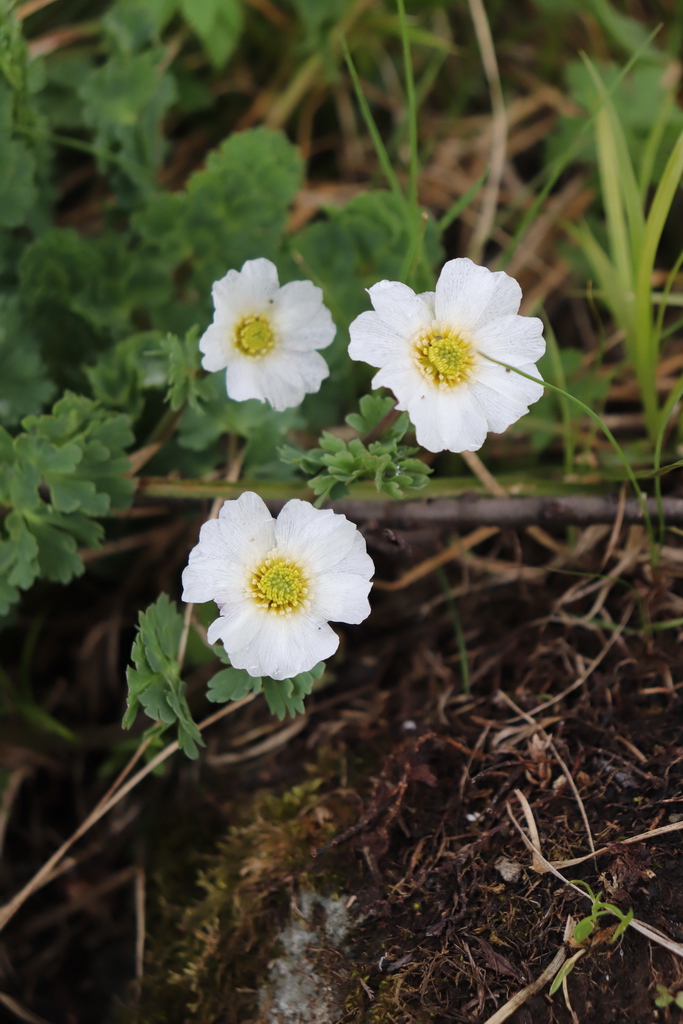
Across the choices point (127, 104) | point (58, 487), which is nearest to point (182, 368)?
point (58, 487)

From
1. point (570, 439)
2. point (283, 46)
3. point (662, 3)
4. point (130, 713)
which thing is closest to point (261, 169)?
point (283, 46)

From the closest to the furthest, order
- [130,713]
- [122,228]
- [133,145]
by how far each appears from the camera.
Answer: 1. [130,713]
2. [133,145]
3. [122,228]

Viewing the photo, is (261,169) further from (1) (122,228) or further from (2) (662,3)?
(2) (662,3)

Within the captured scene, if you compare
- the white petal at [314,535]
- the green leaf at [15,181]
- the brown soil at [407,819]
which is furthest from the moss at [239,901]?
the green leaf at [15,181]

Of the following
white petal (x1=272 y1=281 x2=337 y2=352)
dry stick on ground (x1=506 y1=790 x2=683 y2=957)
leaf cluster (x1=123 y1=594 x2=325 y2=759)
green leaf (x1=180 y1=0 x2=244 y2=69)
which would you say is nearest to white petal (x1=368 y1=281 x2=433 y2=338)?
white petal (x1=272 y1=281 x2=337 y2=352)

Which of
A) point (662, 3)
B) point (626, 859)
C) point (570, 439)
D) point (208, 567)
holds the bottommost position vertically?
point (626, 859)

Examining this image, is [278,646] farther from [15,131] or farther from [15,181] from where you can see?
[15,131]
